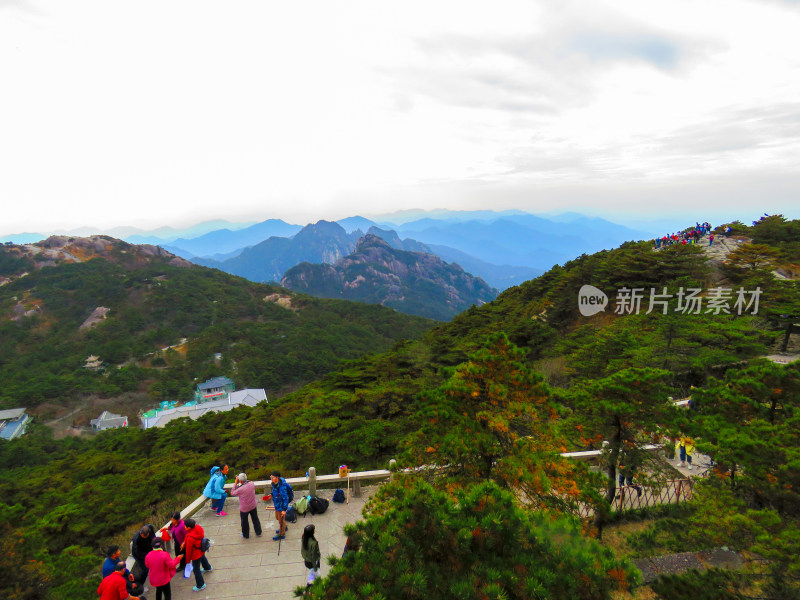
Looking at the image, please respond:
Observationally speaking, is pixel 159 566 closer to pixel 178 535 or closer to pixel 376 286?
pixel 178 535

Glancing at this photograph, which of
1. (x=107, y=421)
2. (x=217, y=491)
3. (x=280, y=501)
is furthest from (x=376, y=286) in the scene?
(x=280, y=501)

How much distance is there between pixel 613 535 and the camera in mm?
7867

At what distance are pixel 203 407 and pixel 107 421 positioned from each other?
1155cm

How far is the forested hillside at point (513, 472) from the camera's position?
3258 millimetres

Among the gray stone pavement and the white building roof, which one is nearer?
the gray stone pavement

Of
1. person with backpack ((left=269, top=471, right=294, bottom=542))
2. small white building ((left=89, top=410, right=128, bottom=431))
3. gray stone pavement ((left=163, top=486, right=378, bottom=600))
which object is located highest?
person with backpack ((left=269, top=471, right=294, bottom=542))

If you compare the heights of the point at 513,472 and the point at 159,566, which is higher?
the point at 513,472

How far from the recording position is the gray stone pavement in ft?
18.4

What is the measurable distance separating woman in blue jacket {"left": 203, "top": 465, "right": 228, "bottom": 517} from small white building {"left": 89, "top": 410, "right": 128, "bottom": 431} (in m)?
45.9

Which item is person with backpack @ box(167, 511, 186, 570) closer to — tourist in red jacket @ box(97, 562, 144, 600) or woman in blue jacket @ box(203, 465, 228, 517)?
tourist in red jacket @ box(97, 562, 144, 600)

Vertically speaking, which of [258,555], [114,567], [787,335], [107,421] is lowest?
[107,421]

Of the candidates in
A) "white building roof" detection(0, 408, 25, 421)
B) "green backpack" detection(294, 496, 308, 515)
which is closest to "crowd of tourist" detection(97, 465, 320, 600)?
"green backpack" detection(294, 496, 308, 515)

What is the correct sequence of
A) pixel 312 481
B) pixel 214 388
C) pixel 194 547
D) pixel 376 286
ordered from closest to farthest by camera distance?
pixel 194 547
pixel 312 481
pixel 214 388
pixel 376 286

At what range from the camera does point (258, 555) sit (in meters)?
6.28
